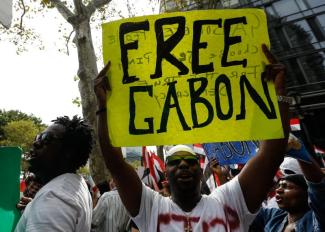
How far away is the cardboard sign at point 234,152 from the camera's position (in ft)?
13.6

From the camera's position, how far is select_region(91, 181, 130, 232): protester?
12.8 feet

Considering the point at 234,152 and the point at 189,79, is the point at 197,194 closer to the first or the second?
the point at 189,79

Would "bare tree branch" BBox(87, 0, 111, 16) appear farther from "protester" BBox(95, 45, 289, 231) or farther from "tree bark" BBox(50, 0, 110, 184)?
"protester" BBox(95, 45, 289, 231)

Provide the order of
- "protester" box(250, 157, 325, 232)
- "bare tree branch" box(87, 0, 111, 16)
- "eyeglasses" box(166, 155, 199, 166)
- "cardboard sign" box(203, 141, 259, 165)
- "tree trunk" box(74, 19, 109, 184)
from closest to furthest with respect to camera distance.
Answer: "eyeglasses" box(166, 155, 199, 166)
"protester" box(250, 157, 325, 232)
"cardboard sign" box(203, 141, 259, 165)
"tree trunk" box(74, 19, 109, 184)
"bare tree branch" box(87, 0, 111, 16)

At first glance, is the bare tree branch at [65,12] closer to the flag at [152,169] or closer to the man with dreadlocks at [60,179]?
the flag at [152,169]

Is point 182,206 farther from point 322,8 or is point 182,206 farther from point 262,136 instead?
point 322,8

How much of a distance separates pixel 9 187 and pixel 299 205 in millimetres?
1867

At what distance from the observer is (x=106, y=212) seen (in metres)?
3.97

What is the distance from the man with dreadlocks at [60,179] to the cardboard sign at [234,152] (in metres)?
2.33

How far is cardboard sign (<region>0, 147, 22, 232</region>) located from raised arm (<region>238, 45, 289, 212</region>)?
1258 mm

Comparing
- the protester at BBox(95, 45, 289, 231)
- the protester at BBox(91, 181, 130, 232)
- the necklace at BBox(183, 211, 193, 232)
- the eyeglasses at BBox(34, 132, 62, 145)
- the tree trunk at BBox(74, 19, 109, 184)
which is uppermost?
the tree trunk at BBox(74, 19, 109, 184)

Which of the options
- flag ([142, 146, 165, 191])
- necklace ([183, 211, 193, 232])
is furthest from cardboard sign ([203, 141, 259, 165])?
necklace ([183, 211, 193, 232])

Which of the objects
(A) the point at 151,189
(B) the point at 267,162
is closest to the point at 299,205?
(B) the point at 267,162

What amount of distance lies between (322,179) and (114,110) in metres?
1.24
